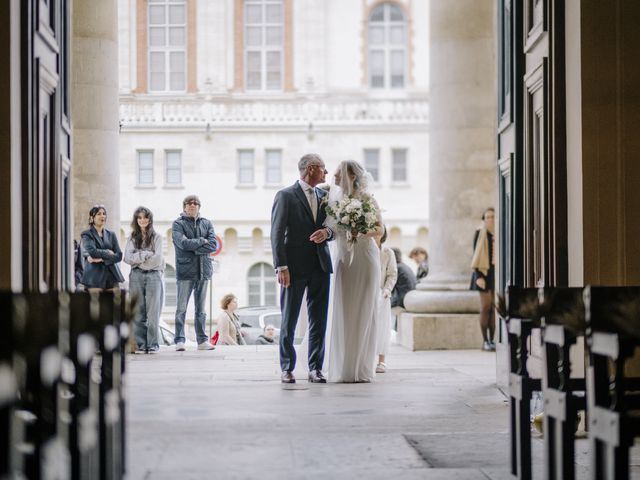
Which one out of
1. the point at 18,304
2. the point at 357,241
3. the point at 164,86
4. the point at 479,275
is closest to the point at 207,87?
the point at 164,86

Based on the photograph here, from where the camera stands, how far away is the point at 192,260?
14.5 meters

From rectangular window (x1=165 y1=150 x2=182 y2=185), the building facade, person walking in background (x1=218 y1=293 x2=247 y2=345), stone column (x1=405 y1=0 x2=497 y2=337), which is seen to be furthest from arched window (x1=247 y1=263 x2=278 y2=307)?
stone column (x1=405 y1=0 x2=497 y2=337)

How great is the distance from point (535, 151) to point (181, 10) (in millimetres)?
40837

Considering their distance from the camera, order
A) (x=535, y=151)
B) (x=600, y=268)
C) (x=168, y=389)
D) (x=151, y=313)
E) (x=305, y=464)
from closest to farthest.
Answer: (x=305, y=464) → (x=600, y=268) → (x=535, y=151) → (x=168, y=389) → (x=151, y=313)

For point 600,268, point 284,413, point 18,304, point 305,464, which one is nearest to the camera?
point 18,304

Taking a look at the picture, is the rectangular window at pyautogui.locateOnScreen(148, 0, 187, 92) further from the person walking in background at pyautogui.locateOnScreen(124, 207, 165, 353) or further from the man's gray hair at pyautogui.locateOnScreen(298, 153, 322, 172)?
the man's gray hair at pyautogui.locateOnScreen(298, 153, 322, 172)

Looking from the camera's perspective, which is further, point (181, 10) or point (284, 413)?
point (181, 10)

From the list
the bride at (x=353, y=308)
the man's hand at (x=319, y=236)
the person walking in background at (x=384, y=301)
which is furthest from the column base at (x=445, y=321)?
the man's hand at (x=319, y=236)

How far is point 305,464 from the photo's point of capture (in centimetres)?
603

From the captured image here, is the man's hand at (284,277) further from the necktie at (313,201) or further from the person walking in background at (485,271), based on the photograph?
the person walking in background at (485,271)

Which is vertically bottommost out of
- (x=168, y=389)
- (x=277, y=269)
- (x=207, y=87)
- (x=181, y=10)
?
(x=168, y=389)

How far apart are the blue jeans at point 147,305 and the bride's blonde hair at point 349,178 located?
4.26 meters

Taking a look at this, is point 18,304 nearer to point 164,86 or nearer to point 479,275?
point 479,275

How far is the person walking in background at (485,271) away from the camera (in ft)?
48.1
